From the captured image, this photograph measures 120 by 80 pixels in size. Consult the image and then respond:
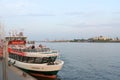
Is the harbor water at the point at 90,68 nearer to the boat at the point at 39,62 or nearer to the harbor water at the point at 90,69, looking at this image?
the harbor water at the point at 90,69

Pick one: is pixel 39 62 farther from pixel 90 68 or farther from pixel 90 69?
pixel 90 68

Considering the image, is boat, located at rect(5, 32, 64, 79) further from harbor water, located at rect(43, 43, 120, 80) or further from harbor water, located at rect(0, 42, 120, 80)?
harbor water, located at rect(43, 43, 120, 80)

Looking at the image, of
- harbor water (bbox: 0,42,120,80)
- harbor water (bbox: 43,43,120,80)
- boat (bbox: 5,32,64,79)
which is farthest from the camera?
harbor water (bbox: 43,43,120,80)

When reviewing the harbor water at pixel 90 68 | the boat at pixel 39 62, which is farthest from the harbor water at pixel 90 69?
the boat at pixel 39 62

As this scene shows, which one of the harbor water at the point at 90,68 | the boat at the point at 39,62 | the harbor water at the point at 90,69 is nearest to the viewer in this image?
the boat at the point at 39,62

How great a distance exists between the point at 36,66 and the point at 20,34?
51.7ft

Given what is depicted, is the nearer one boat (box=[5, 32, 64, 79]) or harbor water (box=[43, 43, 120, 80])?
boat (box=[5, 32, 64, 79])

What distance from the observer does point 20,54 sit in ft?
124

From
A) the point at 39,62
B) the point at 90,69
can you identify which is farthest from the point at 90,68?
the point at 39,62

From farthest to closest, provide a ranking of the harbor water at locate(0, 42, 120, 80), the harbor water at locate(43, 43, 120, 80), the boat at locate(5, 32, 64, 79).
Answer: the harbor water at locate(43, 43, 120, 80) < the harbor water at locate(0, 42, 120, 80) < the boat at locate(5, 32, 64, 79)

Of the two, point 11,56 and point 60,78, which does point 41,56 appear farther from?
point 11,56

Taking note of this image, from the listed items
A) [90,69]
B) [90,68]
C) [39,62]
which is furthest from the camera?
[90,68]

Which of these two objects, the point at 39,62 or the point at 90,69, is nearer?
the point at 39,62

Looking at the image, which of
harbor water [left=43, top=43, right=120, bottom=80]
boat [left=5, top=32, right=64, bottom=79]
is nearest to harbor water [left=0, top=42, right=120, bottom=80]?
harbor water [left=43, top=43, right=120, bottom=80]
